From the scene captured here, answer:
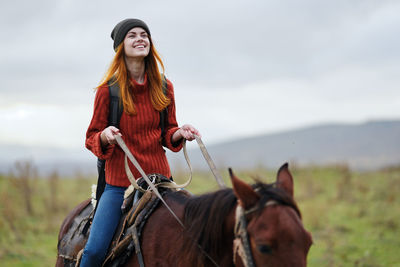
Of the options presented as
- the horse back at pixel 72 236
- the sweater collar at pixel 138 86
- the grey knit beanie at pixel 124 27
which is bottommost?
the horse back at pixel 72 236

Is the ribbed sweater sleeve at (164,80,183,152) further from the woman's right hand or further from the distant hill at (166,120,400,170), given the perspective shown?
the distant hill at (166,120,400,170)

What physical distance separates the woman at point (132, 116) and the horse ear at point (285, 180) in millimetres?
1055

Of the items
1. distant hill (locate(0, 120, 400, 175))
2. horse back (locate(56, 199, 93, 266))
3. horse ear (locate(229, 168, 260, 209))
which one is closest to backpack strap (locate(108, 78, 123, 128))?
horse back (locate(56, 199, 93, 266))

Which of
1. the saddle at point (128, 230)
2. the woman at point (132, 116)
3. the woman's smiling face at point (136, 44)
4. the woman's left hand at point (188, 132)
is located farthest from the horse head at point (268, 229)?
the woman's smiling face at point (136, 44)

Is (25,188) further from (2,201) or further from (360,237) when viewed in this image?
(360,237)

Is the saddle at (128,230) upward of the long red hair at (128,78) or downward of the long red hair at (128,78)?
downward

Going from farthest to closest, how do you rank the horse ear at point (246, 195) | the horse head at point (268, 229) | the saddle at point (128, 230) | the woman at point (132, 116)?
the woman at point (132, 116), the saddle at point (128, 230), the horse ear at point (246, 195), the horse head at point (268, 229)

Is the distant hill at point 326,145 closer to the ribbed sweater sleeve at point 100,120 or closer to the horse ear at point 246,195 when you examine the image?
the ribbed sweater sleeve at point 100,120

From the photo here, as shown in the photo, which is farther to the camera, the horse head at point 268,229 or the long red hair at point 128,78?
the long red hair at point 128,78

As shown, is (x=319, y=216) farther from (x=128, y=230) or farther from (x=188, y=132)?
(x=128, y=230)

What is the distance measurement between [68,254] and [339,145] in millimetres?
117721

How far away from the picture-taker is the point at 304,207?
12.0 metres

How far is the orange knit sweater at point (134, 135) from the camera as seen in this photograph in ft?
10.9

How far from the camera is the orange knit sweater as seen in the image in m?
3.31
